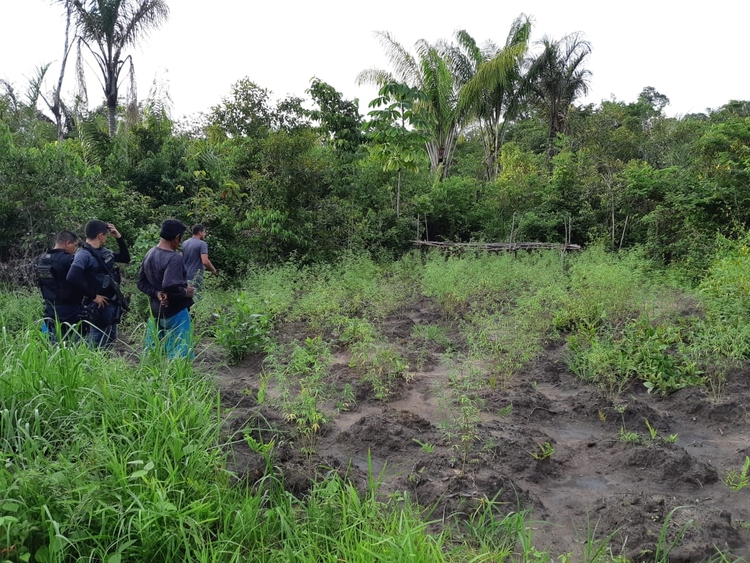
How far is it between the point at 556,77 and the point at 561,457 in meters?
23.4

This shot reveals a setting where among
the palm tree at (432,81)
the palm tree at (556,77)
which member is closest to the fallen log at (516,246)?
the palm tree at (432,81)

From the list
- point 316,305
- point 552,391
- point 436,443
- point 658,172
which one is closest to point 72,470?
point 436,443

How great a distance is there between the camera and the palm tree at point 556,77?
2325cm

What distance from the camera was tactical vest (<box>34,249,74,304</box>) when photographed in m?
5.09

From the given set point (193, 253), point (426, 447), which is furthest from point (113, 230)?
point (426, 447)

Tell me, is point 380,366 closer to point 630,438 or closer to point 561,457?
point 561,457

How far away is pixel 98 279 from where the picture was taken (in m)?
5.18

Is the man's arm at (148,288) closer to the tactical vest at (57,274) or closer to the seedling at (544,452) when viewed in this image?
the tactical vest at (57,274)

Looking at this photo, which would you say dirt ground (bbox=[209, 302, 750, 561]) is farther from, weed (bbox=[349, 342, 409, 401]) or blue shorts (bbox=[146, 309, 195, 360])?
blue shorts (bbox=[146, 309, 195, 360])

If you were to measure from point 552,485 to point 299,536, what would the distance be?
1.75 metres

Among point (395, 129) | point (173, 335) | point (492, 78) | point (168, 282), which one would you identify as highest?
point (492, 78)

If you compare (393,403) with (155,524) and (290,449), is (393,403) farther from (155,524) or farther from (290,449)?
(155,524)

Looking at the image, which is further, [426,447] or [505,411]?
[505,411]

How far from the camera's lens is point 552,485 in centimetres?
343
